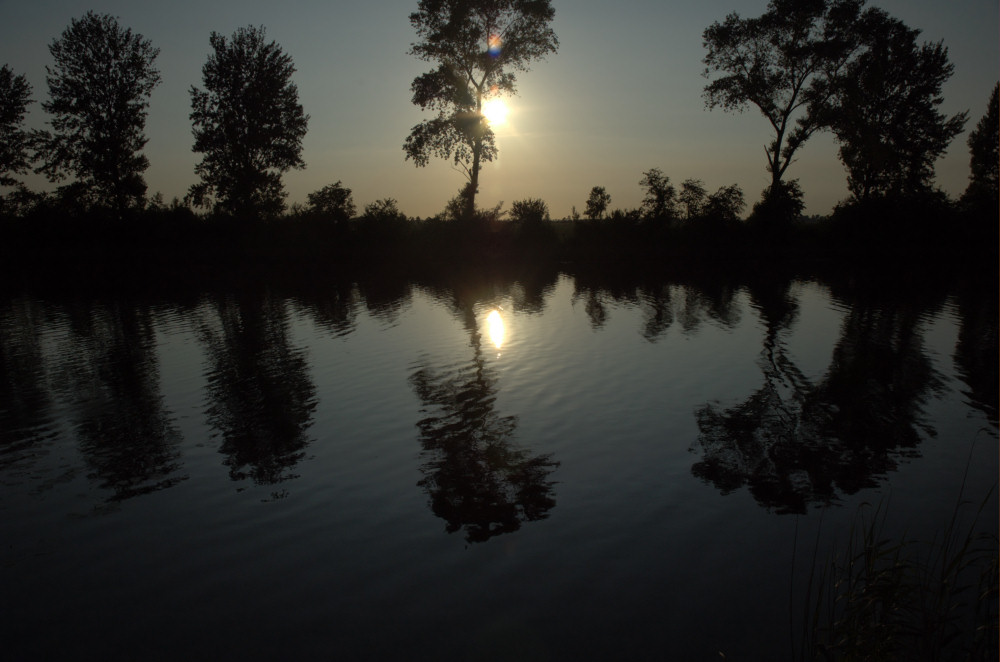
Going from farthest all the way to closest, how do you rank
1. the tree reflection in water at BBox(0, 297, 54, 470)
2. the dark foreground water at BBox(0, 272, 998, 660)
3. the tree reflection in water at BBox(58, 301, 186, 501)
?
the tree reflection in water at BBox(0, 297, 54, 470)
the tree reflection in water at BBox(58, 301, 186, 501)
the dark foreground water at BBox(0, 272, 998, 660)

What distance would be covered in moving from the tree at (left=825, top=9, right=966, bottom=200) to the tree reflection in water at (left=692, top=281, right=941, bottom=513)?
35.7 m

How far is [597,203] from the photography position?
5975cm

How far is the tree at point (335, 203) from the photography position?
186 ft

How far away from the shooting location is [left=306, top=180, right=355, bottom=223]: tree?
5684 cm

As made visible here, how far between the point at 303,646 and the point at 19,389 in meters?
13.5

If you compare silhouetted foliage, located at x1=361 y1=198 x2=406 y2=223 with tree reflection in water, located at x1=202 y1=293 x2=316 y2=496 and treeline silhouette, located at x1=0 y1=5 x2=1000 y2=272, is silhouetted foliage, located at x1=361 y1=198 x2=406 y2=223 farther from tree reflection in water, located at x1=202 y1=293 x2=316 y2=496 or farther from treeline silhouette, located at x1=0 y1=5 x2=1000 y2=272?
tree reflection in water, located at x1=202 y1=293 x2=316 y2=496

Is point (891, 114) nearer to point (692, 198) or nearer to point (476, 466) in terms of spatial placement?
point (692, 198)

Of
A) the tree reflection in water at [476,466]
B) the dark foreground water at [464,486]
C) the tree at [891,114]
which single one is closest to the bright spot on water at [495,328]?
the dark foreground water at [464,486]

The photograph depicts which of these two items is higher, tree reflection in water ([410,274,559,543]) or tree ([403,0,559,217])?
tree ([403,0,559,217])

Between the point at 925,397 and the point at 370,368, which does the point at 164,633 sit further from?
the point at 925,397

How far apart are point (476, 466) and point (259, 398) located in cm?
637

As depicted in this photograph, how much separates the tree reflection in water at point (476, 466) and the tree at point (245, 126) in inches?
1856

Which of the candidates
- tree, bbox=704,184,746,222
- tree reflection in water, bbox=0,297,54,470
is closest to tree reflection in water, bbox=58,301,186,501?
tree reflection in water, bbox=0,297,54,470

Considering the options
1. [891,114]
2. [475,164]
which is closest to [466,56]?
[475,164]
